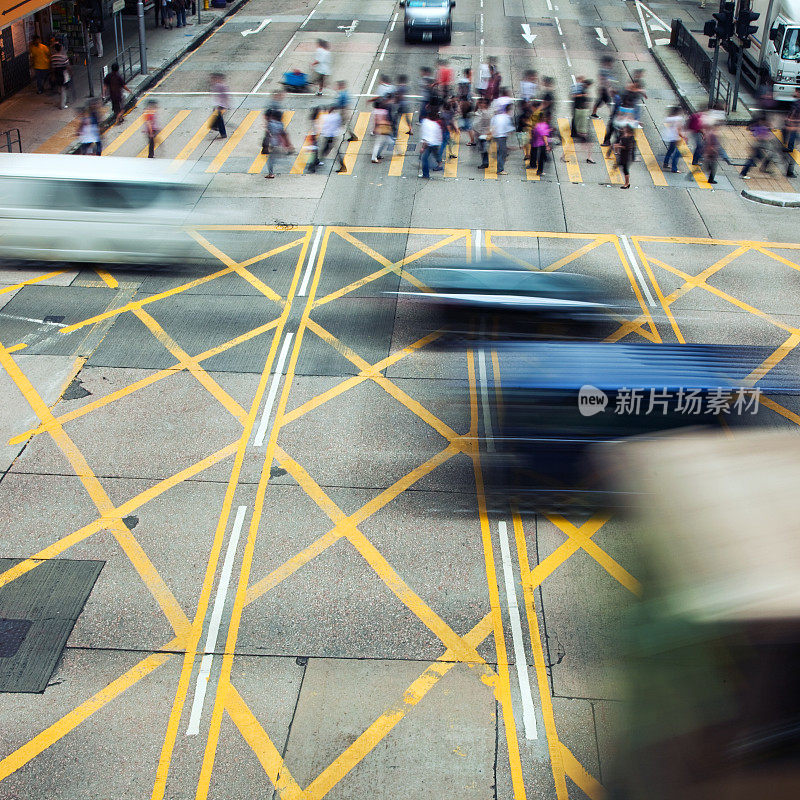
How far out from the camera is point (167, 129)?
24.2 m

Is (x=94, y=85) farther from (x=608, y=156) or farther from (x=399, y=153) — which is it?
(x=608, y=156)

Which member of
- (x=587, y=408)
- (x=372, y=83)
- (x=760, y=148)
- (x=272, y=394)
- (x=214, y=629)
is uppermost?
(x=372, y=83)

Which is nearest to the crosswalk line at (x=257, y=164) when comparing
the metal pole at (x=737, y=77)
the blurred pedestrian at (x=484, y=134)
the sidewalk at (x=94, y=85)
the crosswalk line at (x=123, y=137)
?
the crosswalk line at (x=123, y=137)

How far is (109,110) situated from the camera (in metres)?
25.3

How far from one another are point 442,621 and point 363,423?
3.81 meters

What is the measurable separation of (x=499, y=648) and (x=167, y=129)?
19.7m

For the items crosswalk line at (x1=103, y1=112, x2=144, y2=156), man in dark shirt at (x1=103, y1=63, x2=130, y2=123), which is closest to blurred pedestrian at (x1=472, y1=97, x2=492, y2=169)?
crosswalk line at (x1=103, y1=112, x2=144, y2=156)

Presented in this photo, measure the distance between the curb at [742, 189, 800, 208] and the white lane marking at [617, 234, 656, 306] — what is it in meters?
4.33

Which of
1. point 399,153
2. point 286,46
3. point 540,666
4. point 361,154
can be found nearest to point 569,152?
point 399,153

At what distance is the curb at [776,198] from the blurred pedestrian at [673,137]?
2105mm

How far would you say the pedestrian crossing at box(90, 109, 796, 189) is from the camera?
71.3 ft

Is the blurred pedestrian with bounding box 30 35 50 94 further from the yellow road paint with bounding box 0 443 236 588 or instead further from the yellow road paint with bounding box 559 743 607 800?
the yellow road paint with bounding box 559 743 607 800

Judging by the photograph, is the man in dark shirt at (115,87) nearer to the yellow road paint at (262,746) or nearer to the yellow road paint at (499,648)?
the yellow road paint at (499,648)

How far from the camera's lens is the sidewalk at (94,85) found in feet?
76.3
